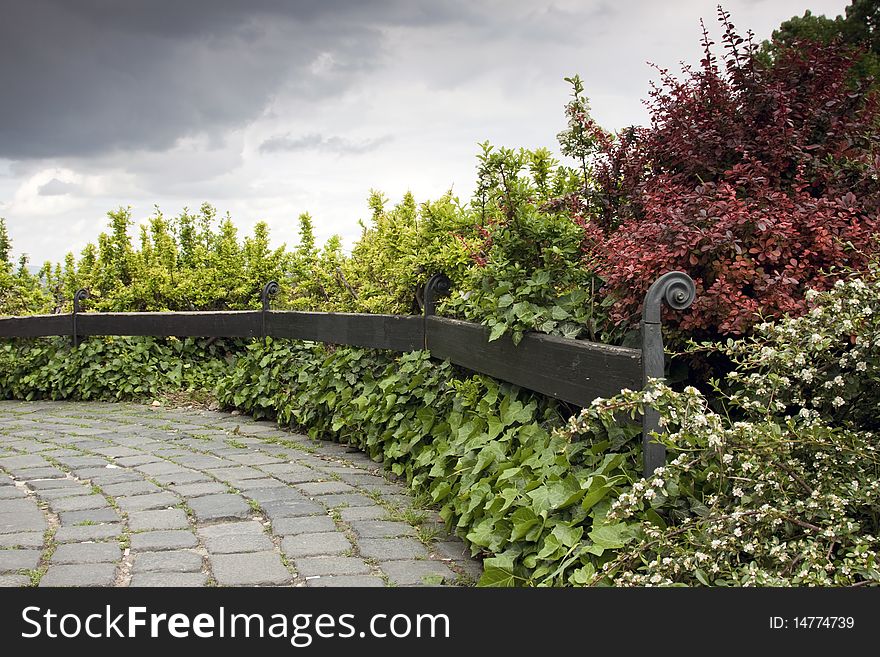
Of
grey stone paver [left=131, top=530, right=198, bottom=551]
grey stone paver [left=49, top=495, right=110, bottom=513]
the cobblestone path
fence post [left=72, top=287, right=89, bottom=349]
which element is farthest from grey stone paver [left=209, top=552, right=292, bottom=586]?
fence post [left=72, top=287, right=89, bottom=349]

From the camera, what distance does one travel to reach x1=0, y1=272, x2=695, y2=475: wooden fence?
2.81m

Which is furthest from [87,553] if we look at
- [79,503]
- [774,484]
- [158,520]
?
[774,484]

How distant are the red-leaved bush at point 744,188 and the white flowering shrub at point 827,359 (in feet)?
0.75

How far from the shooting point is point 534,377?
3.55 meters

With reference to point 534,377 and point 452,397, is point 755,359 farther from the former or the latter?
point 452,397

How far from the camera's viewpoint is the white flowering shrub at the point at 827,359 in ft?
8.72

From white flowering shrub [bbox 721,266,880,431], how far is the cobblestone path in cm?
135

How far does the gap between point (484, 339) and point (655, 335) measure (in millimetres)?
1349

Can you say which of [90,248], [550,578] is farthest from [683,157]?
[90,248]

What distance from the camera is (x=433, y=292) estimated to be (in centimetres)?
506

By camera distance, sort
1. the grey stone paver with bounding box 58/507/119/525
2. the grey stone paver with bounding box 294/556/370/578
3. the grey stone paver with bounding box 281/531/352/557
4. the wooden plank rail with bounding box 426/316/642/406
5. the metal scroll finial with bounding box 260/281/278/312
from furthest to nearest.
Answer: the metal scroll finial with bounding box 260/281/278/312
the grey stone paver with bounding box 58/507/119/525
the grey stone paver with bounding box 281/531/352/557
the grey stone paver with bounding box 294/556/370/578
the wooden plank rail with bounding box 426/316/642/406

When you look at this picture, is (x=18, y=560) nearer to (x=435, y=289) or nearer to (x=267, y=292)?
(x=435, y=289)

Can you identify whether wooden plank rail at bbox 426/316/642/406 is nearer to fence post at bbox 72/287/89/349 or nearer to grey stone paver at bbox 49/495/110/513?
grey stone paver at bbox 49/495/110/513
